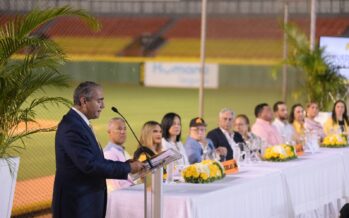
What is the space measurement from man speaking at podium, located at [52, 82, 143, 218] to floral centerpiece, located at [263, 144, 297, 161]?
131 inches

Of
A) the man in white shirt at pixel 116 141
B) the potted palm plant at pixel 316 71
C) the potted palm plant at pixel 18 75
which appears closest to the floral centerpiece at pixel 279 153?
the man in white shirt at pixel 116 141

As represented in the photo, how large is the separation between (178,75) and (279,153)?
2380 centimetres

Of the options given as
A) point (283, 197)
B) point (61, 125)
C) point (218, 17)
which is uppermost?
point (218, 17)

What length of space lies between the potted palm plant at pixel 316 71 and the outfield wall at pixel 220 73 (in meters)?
15.0

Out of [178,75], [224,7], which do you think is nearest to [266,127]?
[178,75]

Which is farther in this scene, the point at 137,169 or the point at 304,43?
the point at 304,43

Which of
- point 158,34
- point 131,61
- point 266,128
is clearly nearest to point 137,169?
point 266,128

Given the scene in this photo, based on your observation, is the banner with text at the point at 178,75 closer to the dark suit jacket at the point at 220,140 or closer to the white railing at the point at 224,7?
the white railing at the point at 224,7

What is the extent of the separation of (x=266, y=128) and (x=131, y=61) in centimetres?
2426

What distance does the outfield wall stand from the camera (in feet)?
106

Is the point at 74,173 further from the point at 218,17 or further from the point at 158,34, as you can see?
the point at 158,34

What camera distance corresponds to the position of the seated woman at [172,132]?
8484 mm

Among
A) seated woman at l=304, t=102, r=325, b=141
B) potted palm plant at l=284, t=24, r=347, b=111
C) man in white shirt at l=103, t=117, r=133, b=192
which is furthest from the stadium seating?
man in white shirt at l=103, t=117, r=133, b=192

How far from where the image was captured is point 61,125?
18.6 ft
